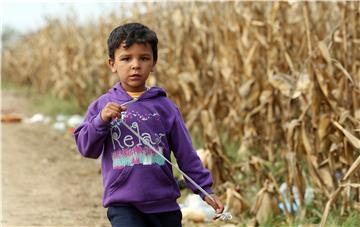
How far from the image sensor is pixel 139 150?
9.62ft

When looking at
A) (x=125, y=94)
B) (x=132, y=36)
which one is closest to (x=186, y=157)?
(x=125, y=94)

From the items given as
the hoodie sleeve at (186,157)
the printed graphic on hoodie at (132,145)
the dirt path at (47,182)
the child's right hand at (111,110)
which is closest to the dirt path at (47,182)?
the dirt path at (47,182)

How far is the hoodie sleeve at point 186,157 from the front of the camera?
9.93 ft

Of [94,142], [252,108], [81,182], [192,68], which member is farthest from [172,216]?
[192,68]

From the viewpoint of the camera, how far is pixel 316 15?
240 inches

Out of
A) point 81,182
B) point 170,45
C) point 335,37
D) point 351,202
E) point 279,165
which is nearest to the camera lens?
point 351,202

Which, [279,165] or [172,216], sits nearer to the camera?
[172,216]

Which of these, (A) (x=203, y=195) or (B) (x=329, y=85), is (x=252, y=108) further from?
(A) (x=203, y=195)

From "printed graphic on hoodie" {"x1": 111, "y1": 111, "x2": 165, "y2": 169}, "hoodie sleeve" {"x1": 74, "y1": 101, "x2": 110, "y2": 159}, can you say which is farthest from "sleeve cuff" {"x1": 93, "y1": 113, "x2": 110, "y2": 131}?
"printed graphic on hoodie" {"x1": 111, "y1": 111, "x2": 165, "y2": 169}

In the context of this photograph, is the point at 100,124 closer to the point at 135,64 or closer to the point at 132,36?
the point at 135,64

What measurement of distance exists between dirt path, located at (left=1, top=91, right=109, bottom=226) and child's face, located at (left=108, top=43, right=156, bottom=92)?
1.97m

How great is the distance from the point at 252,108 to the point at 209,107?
0.52 m

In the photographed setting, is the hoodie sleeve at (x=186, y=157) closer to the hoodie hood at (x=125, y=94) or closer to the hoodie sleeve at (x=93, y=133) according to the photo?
the hoodie hood at (x=125, y=94)

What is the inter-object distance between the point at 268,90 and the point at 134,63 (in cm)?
279
